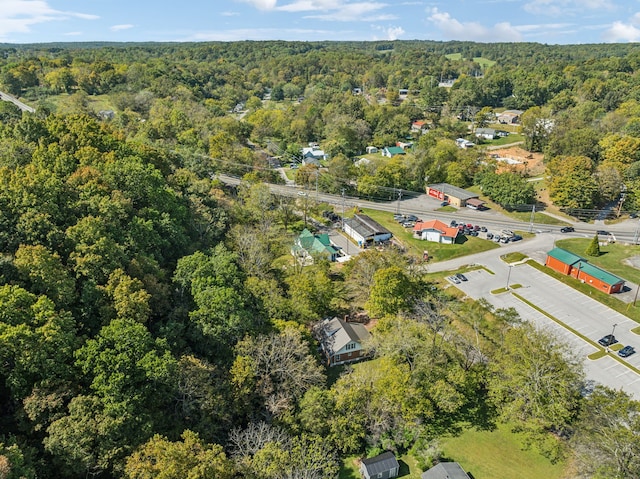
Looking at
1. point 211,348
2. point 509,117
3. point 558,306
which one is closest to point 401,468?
point 211,348

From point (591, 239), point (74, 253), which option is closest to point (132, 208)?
point (74, 253)

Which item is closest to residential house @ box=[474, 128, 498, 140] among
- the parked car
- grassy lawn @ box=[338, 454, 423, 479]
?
the parked car

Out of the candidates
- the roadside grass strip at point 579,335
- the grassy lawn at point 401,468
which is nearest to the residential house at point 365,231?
the roadside grass strip at point 579,335

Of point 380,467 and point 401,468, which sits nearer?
point 380,467

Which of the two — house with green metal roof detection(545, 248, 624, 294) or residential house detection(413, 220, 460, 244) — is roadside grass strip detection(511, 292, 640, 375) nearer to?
house with green metal roof detection(545, 248, 624, 294)

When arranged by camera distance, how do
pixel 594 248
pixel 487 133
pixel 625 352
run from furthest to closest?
pixel 487 133, pixel 594 248, pixel 625 352

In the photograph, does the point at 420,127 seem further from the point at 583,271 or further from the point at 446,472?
the point at 446,472

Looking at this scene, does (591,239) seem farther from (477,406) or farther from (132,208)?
(132,208)
